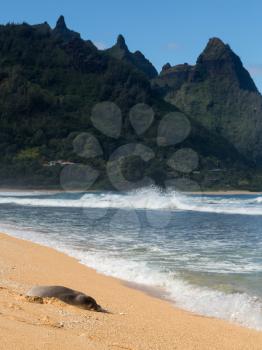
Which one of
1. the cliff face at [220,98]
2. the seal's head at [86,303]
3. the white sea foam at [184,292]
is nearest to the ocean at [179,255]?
the white sea foam at [184,292]

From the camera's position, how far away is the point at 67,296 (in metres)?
6.92

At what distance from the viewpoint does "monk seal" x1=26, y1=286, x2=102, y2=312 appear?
6828mm

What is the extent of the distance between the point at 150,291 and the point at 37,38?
374 feet

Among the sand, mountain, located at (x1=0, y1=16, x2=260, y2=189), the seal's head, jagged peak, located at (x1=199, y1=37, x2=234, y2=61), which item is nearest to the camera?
the sand

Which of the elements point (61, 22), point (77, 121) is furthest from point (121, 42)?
point (77, 121)

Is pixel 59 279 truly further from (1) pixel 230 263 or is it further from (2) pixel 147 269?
(1) pixel 230 263

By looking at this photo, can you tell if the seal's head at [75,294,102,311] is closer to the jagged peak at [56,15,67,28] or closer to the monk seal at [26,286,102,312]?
the monk seal at [26,286,102,312]

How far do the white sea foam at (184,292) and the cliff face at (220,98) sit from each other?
6192 inches

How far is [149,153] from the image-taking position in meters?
A: 88.6

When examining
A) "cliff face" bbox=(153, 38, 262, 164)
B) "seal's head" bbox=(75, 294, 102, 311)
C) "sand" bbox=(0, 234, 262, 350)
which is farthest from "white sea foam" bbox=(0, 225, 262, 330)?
"cliff face" bbox=(153, 38, 262, 164)

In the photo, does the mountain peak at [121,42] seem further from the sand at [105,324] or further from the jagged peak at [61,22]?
the sand at [105,324]

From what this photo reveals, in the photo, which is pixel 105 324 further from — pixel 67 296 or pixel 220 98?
pixel 220 98

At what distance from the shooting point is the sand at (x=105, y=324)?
481cm

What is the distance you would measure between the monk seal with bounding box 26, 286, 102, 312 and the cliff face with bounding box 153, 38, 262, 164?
162 metres
